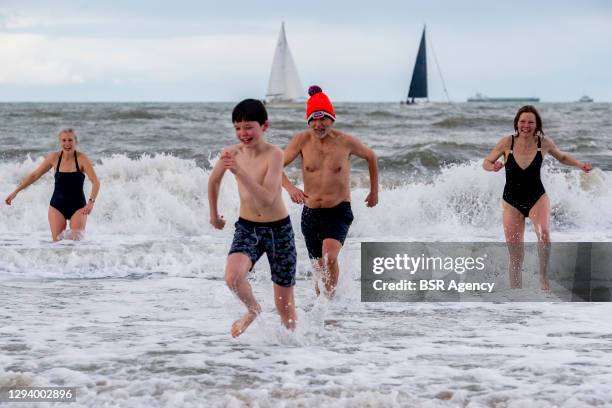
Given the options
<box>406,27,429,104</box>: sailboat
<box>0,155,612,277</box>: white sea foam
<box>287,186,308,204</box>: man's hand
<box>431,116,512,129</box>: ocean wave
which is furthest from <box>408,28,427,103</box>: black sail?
<box>287,186,308,204</box>: man's hand

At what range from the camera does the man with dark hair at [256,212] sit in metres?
4.85

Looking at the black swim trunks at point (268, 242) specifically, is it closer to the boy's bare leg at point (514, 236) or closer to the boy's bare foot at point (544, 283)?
the boy's bare leg at point (514, 236)

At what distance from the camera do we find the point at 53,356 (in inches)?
204

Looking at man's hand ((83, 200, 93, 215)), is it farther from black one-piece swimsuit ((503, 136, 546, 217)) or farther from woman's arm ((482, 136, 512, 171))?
black one-piece swimsuit ((503, 136, 546, 217))

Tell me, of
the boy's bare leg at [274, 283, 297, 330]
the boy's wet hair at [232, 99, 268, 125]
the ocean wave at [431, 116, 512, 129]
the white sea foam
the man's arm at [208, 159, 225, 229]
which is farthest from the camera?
the ocean wave at [431, 116, 512, 129]

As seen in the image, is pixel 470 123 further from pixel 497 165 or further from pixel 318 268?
pixel 318 268

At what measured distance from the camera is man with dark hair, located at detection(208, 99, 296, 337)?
15.9 feet

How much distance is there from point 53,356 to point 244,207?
1499mm

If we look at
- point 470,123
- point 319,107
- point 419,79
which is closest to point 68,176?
point 319,107

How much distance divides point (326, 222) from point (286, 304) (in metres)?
1.26

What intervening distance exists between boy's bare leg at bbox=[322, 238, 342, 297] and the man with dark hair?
45.8 inches

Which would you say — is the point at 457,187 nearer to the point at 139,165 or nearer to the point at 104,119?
the point at 139,165

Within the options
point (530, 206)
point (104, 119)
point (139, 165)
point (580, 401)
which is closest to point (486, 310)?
point (530, 206)

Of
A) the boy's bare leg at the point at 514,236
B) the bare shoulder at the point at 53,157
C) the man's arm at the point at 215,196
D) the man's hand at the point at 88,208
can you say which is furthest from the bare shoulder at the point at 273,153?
the bare shoulder at the point at 53,157
